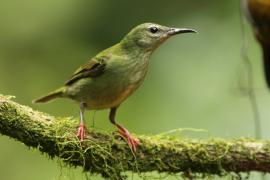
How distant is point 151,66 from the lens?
5.71m

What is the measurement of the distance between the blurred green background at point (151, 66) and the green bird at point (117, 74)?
1.60ft

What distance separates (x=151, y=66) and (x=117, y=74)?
158 cm

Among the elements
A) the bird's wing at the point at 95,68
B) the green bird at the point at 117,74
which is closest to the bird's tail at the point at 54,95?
the green bird at the point at 117,74

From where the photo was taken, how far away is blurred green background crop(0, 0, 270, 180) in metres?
5.03

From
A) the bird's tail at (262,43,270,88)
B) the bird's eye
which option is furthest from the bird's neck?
the bird's tail at (262,43,270,88)

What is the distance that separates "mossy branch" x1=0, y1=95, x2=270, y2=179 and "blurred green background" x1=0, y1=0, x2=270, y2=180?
238mm

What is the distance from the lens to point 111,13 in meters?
6.53

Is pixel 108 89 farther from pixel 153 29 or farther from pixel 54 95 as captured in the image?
pixel 54 95

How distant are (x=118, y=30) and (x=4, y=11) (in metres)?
1.56

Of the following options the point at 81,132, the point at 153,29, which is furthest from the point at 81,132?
the point at 153,29

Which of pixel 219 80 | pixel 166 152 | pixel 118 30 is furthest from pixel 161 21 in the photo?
pixel 166 152

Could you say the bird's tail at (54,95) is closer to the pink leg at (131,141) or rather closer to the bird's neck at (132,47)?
the bird's neck at (132,47)

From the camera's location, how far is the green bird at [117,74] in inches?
162

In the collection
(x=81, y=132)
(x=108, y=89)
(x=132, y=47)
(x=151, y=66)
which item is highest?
(x=151, y=66)
